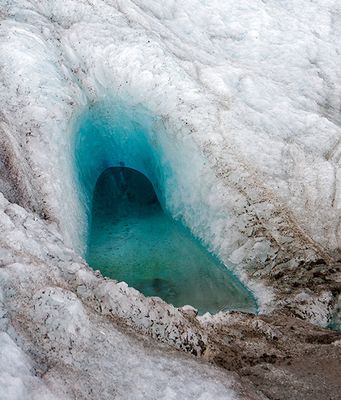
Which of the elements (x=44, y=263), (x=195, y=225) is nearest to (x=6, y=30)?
(x=195, y=225)

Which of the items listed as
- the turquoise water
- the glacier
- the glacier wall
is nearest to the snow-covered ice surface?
the glacier

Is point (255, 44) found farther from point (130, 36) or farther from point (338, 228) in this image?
point (338, 228)

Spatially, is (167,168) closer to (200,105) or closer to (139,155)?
(139,155)

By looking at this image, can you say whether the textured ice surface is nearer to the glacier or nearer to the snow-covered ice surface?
the glacier

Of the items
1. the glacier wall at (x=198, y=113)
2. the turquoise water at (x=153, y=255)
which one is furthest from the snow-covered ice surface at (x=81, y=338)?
the turquoise water at (x=153, y=255)

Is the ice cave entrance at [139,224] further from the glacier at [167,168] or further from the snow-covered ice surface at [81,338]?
the snow-covered ice surface at [81,338]

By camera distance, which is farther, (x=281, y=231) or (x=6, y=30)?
(x=6, y=30)

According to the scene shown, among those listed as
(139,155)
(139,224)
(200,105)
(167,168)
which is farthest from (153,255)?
(200,105)
